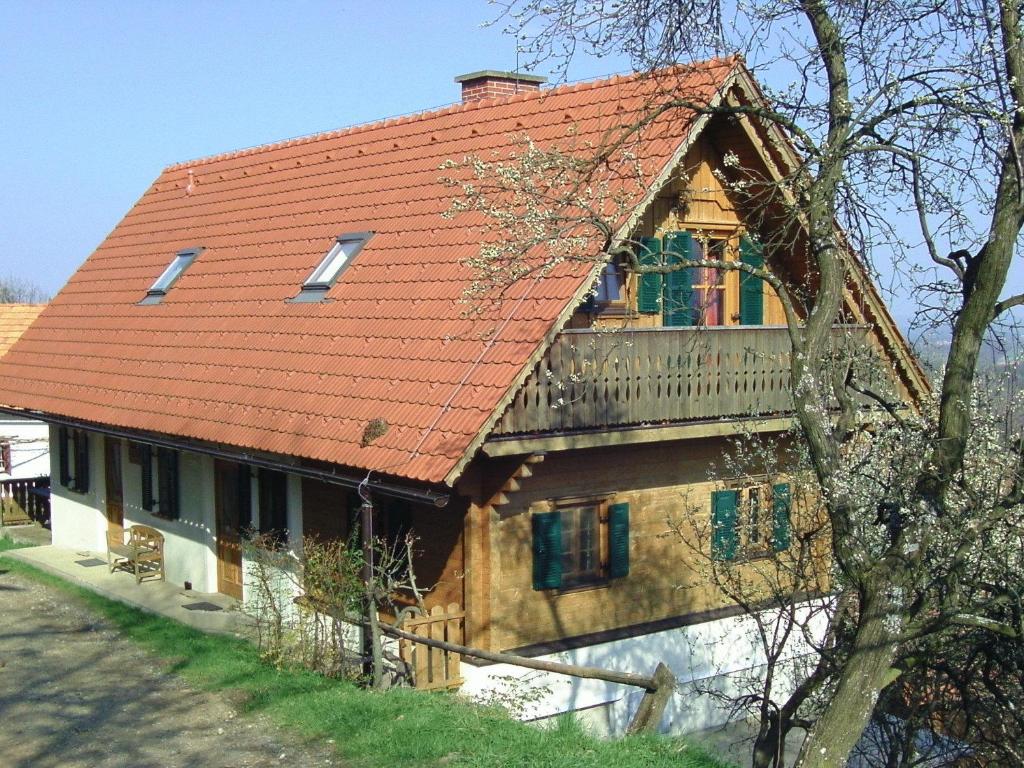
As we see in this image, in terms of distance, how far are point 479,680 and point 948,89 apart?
677 centimetres

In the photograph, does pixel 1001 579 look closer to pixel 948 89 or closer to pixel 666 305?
pixel 948 89

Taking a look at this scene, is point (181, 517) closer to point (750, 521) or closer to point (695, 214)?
point (695, 214)

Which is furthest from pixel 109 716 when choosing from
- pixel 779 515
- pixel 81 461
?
pixel 81 461

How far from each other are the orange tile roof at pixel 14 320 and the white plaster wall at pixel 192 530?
44.3 ft

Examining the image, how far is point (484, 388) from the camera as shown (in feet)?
36.6

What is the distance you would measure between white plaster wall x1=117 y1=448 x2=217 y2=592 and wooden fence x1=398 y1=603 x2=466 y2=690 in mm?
5321

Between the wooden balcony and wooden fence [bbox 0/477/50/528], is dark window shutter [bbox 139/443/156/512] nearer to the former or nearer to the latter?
wooden fence [bbox 0/477/50/528]

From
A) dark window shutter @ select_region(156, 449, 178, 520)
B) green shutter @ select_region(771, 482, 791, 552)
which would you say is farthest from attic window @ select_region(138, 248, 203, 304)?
green shutter @ select_region(771, 482, 791, 552)

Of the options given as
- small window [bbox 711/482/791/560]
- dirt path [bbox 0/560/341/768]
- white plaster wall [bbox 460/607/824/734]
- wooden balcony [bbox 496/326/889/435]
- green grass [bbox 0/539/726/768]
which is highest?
wooden balcony [bbox 496/326/889/435]

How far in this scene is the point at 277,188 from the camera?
60.8 ft

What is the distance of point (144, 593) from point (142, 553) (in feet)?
2.52

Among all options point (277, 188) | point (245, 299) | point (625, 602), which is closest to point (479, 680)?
point (625, 602)

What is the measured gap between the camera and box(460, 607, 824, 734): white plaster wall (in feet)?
38.2

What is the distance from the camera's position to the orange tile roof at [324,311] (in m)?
11.6
